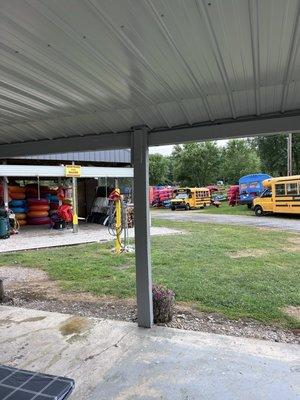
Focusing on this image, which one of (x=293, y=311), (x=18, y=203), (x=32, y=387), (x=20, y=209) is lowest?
(x=293, y=311)

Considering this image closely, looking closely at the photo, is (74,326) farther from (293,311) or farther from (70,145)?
(293,311)

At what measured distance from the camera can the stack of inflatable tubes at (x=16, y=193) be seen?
52.3 ft

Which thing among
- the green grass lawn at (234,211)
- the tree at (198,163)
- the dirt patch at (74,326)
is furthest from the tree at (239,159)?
the dirt patch at (74,326)

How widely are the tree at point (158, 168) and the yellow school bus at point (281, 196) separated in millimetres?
27075

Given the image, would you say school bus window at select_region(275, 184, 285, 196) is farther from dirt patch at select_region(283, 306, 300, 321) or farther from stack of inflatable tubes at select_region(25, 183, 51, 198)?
dirt patch at select_region(283, 306, 300, 321)

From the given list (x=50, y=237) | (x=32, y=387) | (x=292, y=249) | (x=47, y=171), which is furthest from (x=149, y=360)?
(x=47, y=171)

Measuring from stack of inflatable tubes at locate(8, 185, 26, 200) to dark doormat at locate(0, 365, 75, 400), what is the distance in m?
14.8

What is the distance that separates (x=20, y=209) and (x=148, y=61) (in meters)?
15.1

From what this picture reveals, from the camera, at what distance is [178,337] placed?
13.9 ft

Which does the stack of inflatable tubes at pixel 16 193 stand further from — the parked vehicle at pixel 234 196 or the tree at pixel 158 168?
the tree at pixel 158 168

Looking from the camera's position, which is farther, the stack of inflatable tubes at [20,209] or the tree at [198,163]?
the tree at [198,163]

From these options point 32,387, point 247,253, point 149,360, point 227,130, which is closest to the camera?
point 32,387

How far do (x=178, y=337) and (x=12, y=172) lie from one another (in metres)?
9.91

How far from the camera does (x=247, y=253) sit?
32.4 feet
